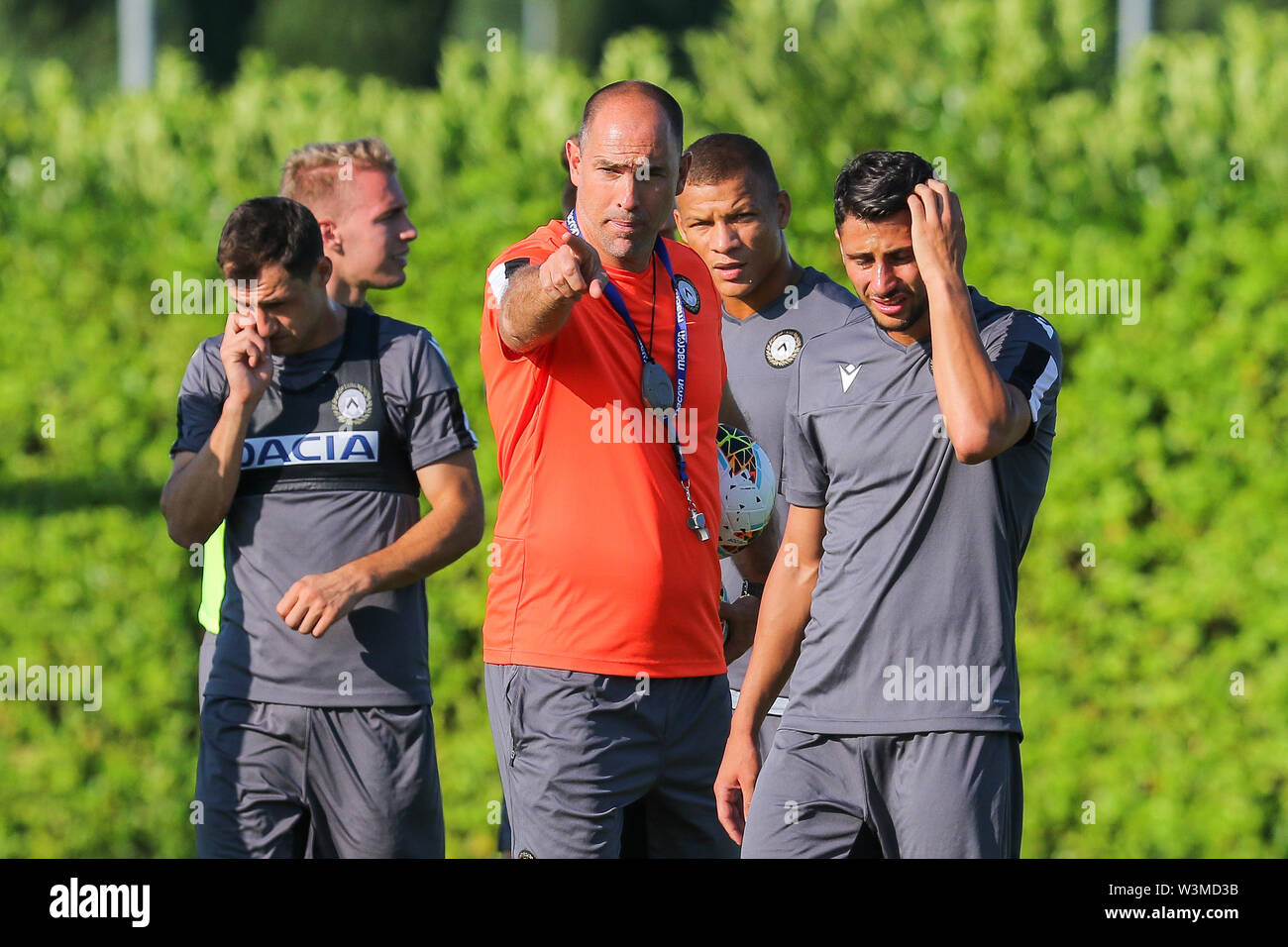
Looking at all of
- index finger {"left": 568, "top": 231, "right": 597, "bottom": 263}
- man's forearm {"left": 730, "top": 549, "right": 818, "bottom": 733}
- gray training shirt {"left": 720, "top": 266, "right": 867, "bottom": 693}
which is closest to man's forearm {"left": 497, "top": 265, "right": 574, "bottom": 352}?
index finger {"left": 568, "top": 231, "right": 597, "bottom": 263}

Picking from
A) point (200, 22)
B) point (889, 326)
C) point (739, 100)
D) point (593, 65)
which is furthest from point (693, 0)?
point (889, 326)

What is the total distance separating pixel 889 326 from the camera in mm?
4383

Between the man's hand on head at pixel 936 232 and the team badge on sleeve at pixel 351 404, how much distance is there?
5.97ft

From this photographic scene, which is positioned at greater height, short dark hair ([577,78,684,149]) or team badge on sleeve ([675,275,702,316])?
short dark hair ([577,78,684,149])

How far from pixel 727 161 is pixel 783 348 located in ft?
2.13

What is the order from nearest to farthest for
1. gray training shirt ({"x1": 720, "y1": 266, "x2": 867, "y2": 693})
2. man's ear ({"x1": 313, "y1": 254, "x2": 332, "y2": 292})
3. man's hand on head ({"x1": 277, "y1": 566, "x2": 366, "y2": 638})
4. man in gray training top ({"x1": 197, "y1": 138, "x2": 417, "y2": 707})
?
man's hand on head ({"x1": 277, "y1": 566, "x2": 366, "y2": 638}), man's ear ({"x1": 313, "y1": 254, "x2": 332, "y2": 292}), gray training shirt ({"x1": 720, "y1": 266, "x2": 867, "y2": 693}), man in gray training top ({"x1": 197, "y1": 138, "x2": 417, "y2": 707})

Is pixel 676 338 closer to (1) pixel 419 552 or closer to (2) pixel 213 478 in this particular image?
(1) pixel 419 552

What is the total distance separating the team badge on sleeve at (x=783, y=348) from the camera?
18.5 feet

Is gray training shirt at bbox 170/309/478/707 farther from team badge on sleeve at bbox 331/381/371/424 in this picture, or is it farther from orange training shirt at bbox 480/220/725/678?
orange training shirt at bbox 480/220/725/678

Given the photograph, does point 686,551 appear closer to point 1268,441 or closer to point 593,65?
point 1268,441

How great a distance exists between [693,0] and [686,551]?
2545cm

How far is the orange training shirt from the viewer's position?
4.33m

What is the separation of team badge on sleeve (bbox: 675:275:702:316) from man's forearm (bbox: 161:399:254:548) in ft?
4.44

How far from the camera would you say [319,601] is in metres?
4.88
